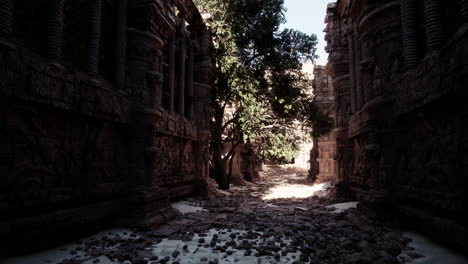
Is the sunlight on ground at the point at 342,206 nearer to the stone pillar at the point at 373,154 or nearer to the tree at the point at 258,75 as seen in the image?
the stone pillar at the point at 373,154

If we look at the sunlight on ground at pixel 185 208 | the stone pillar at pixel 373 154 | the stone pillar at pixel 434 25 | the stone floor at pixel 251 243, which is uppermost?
the stone pillar at pixel 434 25

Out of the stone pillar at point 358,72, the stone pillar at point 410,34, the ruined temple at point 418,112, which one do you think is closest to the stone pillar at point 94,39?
the ruined temple at point 418,112

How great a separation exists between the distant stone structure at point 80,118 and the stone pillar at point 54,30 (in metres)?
0.02

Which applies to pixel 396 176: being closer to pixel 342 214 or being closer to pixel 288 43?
pixel 342 214

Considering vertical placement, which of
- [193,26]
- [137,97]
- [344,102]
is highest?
[193,26]

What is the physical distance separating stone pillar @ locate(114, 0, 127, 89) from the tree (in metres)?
7.01

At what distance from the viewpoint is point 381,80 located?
6387 millimetres

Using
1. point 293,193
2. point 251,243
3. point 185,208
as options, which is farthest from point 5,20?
point 293,193

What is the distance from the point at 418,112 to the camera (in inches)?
204

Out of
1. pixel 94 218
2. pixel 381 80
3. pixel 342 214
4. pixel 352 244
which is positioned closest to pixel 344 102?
pixel 381 80

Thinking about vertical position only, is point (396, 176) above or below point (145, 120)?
below

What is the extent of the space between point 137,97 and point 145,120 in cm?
62

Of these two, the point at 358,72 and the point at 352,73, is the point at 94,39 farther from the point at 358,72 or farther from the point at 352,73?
the point at 352,73

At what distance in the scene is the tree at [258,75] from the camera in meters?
13.5
